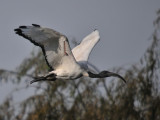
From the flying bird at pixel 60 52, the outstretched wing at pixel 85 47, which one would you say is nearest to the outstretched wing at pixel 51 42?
the flying bird at pixel 60 52

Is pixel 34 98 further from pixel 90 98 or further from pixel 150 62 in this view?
pixel 150 62

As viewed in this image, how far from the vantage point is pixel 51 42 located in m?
8.95

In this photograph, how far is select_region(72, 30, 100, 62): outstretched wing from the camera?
9758 mm

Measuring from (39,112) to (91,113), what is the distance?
677 millimetres

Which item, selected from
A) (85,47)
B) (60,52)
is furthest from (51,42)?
(85,47)

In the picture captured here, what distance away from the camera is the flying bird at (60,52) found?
28.5 feet

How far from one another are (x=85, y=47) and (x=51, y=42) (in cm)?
104

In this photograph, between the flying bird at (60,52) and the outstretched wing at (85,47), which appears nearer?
the flying bird at (60,52)

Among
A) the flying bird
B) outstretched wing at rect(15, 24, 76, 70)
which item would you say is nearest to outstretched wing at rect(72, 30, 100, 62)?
the flying bird

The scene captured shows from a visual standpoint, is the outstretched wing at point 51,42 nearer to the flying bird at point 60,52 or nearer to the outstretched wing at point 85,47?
the flying bird at point 60,52

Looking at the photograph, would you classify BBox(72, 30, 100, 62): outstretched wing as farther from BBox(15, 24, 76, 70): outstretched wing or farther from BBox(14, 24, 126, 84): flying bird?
BBox(15, 24, 76, 70): outstretched wing

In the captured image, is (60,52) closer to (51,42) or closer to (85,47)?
(51,42)

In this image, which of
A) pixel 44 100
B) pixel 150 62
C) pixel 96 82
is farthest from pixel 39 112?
pixel 150 62

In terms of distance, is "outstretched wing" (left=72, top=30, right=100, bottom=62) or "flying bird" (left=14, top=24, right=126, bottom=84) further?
"outstretched wing" (left=72, top=30, right=100, bottom=62)
